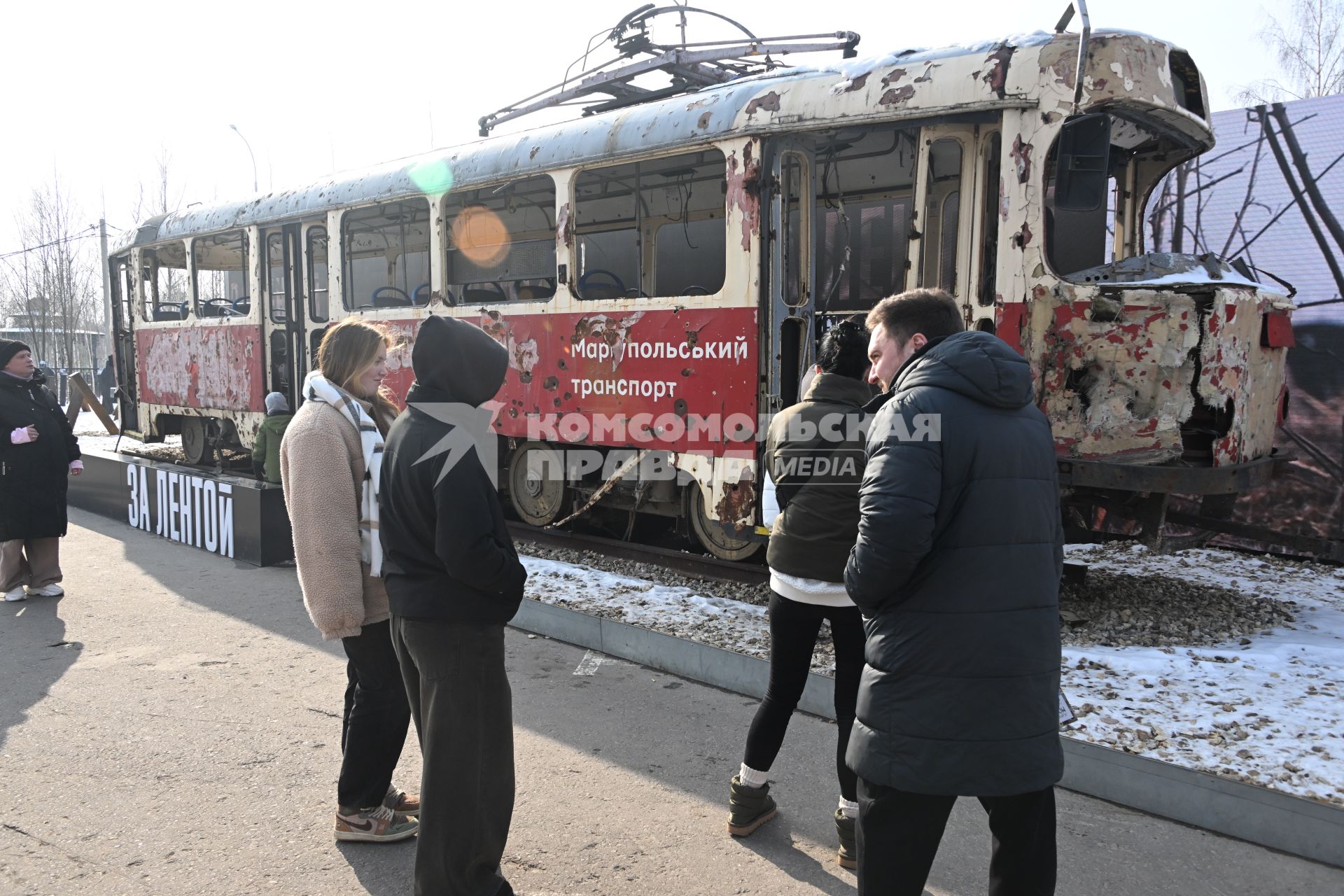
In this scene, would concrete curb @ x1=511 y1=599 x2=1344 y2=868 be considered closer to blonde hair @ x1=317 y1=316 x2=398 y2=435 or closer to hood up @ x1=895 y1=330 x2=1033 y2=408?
hood up @ x1=895 y1=330 x2=1033 y2=408

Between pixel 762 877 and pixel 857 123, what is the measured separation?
408cm

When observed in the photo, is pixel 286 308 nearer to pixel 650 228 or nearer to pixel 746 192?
pixel 650 228

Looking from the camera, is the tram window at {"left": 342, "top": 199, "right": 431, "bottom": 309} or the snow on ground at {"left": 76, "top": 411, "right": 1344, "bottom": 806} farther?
the tram window at {"left": 342, "top": 199, "right": 431, "bottom": 309}

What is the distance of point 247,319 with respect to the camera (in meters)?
10.0

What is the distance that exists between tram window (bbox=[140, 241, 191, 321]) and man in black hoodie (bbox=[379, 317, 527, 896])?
10586 millimetres

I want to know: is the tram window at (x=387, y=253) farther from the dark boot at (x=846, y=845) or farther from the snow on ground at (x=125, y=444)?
the dark boot at (x=846, y=845)

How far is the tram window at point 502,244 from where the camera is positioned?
7.23 m

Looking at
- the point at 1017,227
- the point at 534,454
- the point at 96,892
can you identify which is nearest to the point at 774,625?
the point at 96,892

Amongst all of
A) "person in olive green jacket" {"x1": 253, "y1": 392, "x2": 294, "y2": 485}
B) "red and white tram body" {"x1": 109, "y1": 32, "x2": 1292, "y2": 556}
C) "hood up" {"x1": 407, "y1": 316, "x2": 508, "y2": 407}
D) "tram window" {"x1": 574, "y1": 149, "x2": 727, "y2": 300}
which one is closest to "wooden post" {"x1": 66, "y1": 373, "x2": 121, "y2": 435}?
"person in olive green jacket" {"x1": 253, "y1": 392, "x2": 294, "y2": 485}

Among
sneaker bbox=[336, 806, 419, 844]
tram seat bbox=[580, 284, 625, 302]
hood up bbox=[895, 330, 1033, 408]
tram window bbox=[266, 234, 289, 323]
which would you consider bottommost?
sneaker bbox=[336, 806, 419, 844]

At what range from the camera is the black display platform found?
6965 mm

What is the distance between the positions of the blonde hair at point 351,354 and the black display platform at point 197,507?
3.70 meters

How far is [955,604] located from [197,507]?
7.28 meters

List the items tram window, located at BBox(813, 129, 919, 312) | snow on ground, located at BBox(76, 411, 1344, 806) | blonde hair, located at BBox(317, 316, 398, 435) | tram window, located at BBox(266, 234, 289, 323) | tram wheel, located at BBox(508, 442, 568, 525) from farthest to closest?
tram window, located at BBox(266, 234, 289, 323) → tram wheel, located at BBox(508, 442, 568, 525) → tram window, located at BBox(813, 129, 919, 312) → snow on ground, located at BBox(76, 411, 1344, 806) → blonde hair, located at BBox(317, 316, 398, 435)
